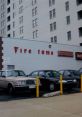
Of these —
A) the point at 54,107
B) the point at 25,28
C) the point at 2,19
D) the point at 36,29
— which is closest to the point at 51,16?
the point at 36,29

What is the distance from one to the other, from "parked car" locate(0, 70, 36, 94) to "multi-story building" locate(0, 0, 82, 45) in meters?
35.7

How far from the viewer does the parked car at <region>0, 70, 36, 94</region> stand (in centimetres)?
1891

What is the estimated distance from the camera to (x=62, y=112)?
487 inches

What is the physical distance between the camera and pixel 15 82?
62.2ft

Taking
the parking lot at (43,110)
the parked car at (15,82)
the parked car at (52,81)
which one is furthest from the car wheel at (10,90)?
the parking lot at (43,110)

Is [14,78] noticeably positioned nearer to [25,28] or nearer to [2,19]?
[25,28]

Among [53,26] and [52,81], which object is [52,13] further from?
[52,81]

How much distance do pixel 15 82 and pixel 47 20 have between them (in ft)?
155

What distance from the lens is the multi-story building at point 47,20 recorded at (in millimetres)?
56812

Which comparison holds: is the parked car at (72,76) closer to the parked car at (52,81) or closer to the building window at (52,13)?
the parked car at (52,81)

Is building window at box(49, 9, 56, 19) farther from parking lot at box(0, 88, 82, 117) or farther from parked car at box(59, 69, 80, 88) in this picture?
parking lot at box(0, 88, 82, 117)

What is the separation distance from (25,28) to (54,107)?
63.6m

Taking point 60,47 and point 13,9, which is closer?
point 60,47

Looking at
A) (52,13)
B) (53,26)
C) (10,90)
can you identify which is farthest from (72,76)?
(52,13)
